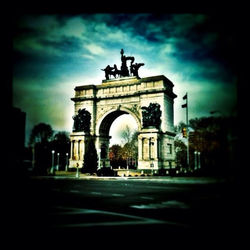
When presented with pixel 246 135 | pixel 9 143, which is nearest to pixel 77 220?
pixel 9 143

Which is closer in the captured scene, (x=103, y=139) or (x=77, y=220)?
(x=77, y=220)

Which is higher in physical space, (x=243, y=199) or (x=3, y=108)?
(x=3, y=108)

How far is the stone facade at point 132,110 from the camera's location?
3469 cm

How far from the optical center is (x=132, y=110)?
37.2 metres

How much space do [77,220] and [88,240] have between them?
1.91 meters

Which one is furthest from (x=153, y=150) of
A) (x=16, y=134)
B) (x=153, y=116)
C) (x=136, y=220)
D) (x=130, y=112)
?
(x=16, y=134)

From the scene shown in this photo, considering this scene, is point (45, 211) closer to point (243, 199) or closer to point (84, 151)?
point (243, 199)

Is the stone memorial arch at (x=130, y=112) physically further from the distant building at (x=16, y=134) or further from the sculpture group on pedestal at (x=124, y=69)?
the distant building at (x=16, y=134)

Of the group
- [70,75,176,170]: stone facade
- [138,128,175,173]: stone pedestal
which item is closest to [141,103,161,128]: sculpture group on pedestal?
[70,75,176,170]: stone facade

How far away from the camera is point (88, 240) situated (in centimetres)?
502

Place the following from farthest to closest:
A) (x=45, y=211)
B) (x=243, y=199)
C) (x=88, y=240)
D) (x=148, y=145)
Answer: (x=148, y=145)
(x=45, y=211)
(x=243, y=199)
(x=88, y=240)

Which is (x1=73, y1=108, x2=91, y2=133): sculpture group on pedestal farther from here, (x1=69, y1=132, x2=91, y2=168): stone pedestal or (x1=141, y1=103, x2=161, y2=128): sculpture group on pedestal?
(x1=141, y1=103, x2=161, y2=128): sculpture group on pedestal

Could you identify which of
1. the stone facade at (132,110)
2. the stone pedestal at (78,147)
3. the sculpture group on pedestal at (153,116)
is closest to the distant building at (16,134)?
the stone facade at (132,110)

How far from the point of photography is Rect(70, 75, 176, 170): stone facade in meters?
34.7
